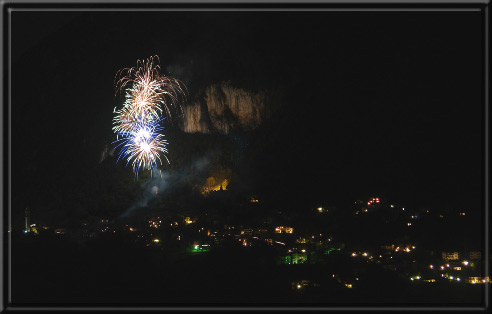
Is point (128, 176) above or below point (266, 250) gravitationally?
above

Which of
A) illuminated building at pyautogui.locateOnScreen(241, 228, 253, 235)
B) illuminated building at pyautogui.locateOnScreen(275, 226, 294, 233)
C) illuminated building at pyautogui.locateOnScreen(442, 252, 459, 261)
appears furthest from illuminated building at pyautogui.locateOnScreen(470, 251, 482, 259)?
illuminated building at pyautogui.locateOnScreen(241, 228, 253, 235)

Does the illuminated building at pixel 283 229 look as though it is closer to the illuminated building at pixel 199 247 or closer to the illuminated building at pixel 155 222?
the illuminated building at pixel 199 247

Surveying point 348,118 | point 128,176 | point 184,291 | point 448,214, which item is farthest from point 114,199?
point 448,214

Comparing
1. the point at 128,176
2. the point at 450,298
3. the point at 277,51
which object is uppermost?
the point at 277,51

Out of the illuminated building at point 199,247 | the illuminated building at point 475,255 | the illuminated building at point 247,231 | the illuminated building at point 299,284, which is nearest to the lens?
the illuminated building at point 299,284

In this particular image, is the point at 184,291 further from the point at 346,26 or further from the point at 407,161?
the point at 346,26

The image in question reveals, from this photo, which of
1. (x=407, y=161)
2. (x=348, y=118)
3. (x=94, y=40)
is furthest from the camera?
(x=94, y=40)

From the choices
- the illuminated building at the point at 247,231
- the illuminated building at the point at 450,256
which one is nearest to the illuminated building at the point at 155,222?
the illuminated building at the point at 247,231

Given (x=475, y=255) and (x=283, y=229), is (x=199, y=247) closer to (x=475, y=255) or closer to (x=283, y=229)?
(x=283, y=229)

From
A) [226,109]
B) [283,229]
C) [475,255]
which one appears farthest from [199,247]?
[226,109]
